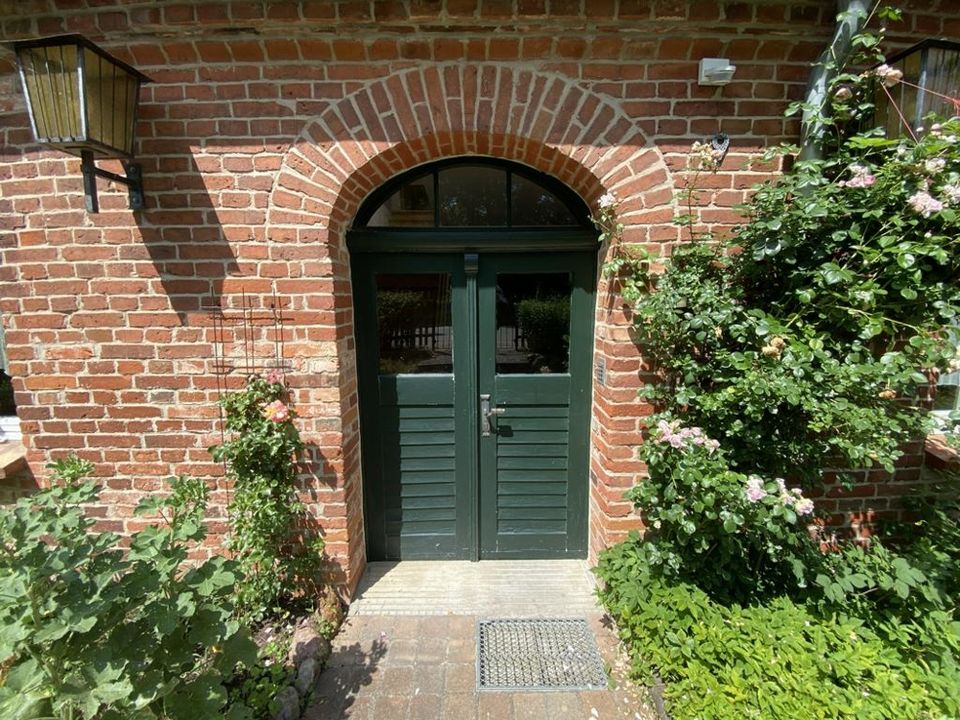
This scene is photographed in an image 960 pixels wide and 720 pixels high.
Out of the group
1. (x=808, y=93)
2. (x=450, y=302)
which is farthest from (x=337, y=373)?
(x=808, y=93)

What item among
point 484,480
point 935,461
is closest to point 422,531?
point 484,480

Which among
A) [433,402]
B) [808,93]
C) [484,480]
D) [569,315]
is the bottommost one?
[484,480]

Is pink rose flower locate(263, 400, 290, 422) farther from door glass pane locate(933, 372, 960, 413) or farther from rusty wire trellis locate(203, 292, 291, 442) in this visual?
door glass pane locate(933, 372, 960, 413)

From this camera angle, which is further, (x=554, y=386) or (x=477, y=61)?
(x=554, y=386)

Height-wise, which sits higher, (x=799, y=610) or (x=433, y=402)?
(x=433, y=402)

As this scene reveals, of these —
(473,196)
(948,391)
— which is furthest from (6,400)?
(948,391)

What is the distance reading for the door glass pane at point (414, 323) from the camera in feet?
8.63

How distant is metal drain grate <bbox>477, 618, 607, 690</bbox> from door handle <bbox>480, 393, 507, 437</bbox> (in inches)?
41.7

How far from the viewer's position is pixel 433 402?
2707mm

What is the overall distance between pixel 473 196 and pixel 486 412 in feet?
4.34

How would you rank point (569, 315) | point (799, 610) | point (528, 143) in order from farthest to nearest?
point (569, 315)
point (528, 143)
point (799, 610)

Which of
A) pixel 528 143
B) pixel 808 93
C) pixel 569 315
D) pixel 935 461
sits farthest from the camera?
pixel 569 315

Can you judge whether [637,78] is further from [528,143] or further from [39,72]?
[39,72]

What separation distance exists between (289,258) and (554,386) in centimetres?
167
